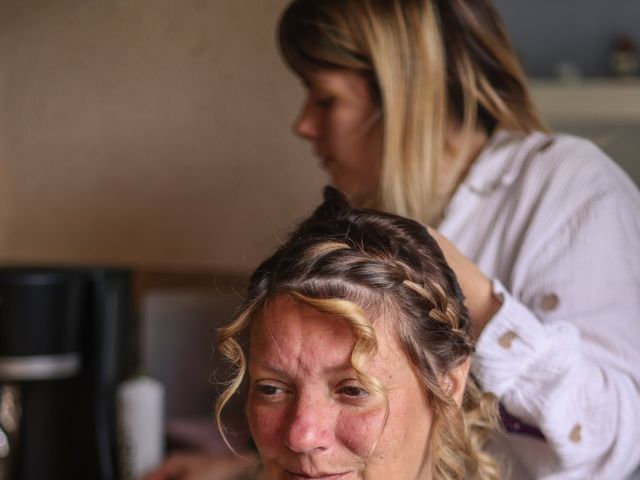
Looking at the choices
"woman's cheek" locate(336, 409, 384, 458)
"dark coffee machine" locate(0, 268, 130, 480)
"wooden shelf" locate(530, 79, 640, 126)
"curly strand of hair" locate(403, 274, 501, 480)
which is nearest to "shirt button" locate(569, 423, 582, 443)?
"curly strand of hair" locate(403, 274, 501, 480)

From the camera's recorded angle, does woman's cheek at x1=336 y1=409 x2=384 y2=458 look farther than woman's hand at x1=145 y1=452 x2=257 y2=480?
No

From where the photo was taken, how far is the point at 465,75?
1.55m

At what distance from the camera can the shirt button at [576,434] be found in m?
1.28

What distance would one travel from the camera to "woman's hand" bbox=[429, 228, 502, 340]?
4.08 feet

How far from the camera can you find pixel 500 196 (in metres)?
1.52

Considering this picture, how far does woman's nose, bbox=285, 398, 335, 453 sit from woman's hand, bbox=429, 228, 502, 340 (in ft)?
0.86

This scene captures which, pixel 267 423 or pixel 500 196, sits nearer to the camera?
pixel 267 423

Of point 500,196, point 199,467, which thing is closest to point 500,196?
point 500,196

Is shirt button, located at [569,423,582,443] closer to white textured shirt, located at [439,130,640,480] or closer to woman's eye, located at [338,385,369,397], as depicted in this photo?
white textured shirt, located at [439,130,640,480]

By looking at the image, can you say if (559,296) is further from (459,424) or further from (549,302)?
(459,424)

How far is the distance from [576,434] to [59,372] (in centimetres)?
117

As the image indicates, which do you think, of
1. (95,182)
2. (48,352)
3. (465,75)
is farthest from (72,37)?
(465,75)

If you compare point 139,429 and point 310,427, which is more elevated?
point 310,427

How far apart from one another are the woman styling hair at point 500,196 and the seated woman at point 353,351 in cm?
7
